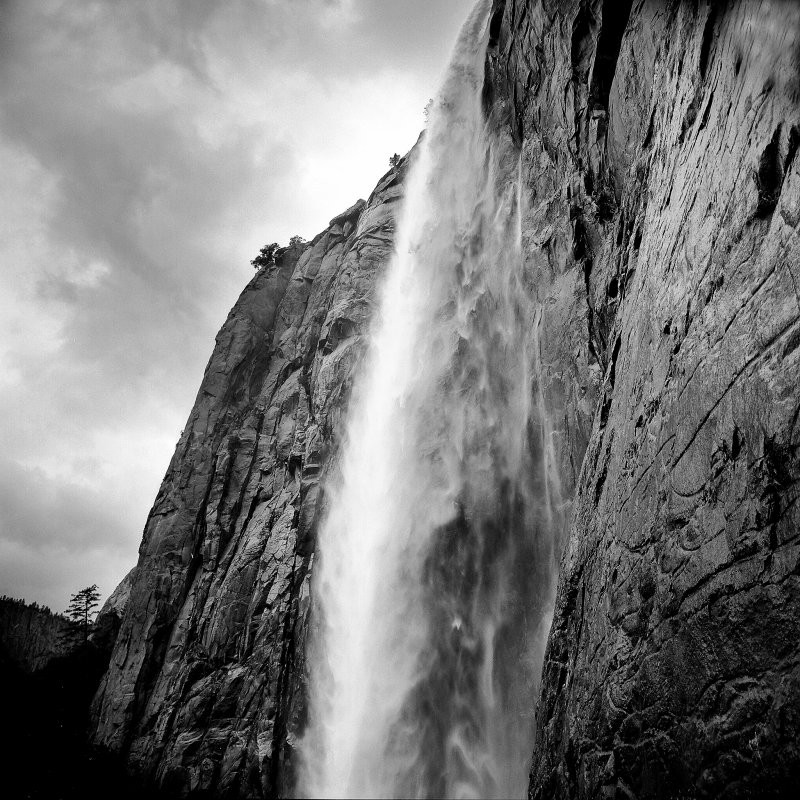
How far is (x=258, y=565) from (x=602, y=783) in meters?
18.1

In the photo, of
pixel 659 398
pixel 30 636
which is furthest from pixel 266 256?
pixel 659 398

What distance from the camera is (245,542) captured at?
2377 centimetres

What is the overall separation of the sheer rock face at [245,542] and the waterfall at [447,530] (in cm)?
190

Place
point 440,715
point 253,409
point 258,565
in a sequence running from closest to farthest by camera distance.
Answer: point 440,715 → point 258,565 → point 253,409

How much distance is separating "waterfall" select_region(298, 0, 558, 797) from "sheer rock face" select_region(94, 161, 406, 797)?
6.24 feet

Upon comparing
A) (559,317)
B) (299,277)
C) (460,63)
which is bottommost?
(559,317)

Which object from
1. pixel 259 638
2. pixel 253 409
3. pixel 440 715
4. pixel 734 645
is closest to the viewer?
pixel 734 645

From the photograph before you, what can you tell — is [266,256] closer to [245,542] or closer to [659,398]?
[245,542]

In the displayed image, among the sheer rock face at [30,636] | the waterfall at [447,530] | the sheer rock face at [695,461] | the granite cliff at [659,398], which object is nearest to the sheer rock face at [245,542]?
the granite cliff at [659,398]

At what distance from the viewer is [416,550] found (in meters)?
15.4

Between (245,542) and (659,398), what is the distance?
807 inches

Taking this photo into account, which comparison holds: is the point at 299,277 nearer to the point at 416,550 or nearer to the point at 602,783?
the point at 416,550

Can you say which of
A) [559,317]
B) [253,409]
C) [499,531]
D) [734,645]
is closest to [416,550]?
[499,531]

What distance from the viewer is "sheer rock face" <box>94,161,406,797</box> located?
18.8 meters
